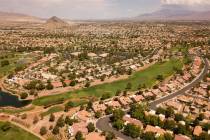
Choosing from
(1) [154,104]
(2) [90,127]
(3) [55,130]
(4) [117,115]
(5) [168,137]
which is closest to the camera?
(5) [168,137]

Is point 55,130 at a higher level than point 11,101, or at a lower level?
higher

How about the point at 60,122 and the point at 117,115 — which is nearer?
the point at 60,122

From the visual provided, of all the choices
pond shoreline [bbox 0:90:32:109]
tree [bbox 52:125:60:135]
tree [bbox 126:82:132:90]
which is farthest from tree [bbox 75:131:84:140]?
tree [bbox 126:82:132:90]

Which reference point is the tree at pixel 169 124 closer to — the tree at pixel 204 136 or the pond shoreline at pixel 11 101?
the tree at pixel 204 136

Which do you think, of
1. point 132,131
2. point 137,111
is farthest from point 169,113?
point 132,131

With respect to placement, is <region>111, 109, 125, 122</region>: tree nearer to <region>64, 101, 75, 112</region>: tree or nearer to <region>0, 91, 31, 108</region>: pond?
<region>64, 101, 75, 112</region>: tree

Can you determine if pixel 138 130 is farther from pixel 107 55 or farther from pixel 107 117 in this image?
pixel 107 55

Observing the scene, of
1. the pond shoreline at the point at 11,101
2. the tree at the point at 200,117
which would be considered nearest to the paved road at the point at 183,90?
the tree at the point at 200,117

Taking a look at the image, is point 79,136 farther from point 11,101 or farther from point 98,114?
point 11,101

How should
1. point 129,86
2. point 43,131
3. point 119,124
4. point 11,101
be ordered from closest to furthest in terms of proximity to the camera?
point 43,131
point 119,124
point 11,101
point 129,86
